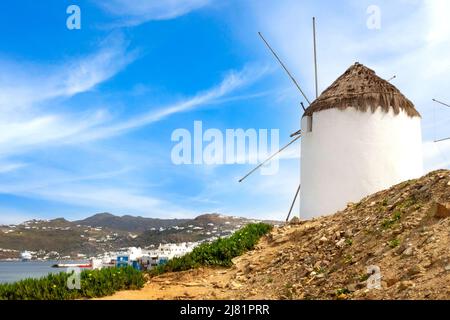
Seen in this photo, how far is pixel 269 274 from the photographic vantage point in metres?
13.8

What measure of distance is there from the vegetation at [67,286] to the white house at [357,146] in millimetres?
7637

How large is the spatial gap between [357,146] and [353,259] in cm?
690

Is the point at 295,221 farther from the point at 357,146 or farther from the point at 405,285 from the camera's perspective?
the point at 405,285

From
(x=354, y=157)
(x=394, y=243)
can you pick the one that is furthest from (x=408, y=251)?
(x=354, y=157)

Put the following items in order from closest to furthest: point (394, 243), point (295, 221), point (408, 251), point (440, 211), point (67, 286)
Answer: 1. point (408, 251)
2. point (394, 243)
3. point (440, 211)
4. point (67, 286)
5. point (295, 221)

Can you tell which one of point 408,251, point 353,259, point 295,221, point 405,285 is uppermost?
point 295,221

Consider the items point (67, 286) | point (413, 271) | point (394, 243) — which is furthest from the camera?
point (67, 286)

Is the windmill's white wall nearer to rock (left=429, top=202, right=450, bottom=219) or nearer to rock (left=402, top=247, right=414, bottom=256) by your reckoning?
rock (left=429, top=202, right=450, bottom=219)

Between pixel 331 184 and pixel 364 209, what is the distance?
115 inches

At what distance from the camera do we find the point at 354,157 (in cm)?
1814

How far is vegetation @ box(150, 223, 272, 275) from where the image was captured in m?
15.9

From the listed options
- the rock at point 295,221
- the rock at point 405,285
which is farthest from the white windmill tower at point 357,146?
the rock at point 405,285

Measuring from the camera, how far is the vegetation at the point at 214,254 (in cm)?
1588

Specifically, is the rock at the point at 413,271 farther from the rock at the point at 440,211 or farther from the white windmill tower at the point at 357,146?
the white windmill tower at the point at 357,146
